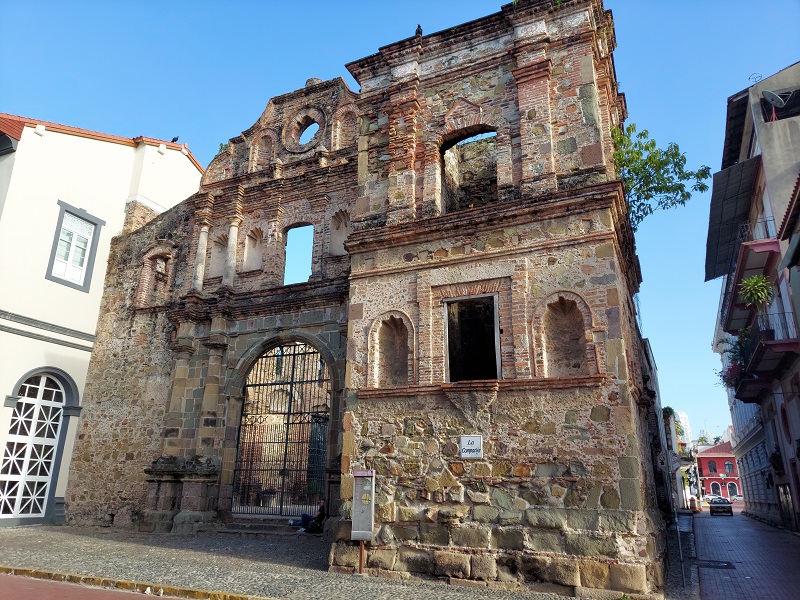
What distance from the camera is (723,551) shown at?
12883mm

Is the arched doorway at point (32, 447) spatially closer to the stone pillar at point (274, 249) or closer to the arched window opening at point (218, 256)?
the arched window opening at point (218, 256)

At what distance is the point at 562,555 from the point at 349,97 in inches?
468

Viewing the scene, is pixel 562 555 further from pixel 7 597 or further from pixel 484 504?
pixel 7 597

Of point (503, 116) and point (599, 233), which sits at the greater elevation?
point (503, 116)

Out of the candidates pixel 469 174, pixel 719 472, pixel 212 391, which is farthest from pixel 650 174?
pixel 719 472

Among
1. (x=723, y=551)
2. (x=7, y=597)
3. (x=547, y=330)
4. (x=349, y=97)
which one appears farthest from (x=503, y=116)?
(x=723, y=551)

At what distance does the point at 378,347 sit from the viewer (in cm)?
931

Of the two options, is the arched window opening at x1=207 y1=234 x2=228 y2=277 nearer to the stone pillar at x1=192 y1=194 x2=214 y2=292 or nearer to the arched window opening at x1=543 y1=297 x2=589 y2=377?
the stone pillar at x1=192 y1=194 x2=214 y2=292

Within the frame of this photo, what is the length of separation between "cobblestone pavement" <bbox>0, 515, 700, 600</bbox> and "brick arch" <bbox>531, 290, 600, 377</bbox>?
287 centimetres

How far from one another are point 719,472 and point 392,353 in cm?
6567

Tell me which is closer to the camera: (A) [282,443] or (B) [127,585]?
(B) [127,585]

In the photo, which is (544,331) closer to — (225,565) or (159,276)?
(225,565)

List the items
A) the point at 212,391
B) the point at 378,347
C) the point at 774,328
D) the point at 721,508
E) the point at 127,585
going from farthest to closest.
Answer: the point at 721,508 → the point at 774,328 → the point at 212,391 → the point at 378,347 → the point at 127,585

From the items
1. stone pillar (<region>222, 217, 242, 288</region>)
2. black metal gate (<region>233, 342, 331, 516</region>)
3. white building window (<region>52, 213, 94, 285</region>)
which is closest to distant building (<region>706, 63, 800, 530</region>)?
black metal gate (<region>233, 342, 331, 516</region>)
